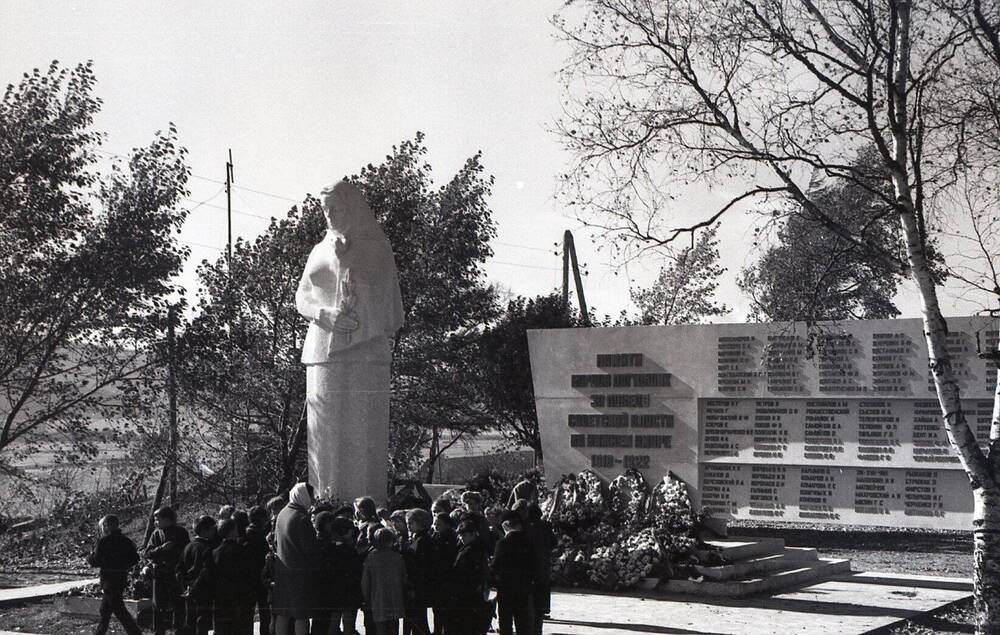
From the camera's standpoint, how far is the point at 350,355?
40.8ft

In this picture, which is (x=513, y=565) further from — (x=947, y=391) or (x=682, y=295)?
(x=682, y=295)

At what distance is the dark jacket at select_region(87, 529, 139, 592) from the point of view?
939 centimetres

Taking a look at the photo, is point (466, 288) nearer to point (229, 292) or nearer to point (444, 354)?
point (444, 354)

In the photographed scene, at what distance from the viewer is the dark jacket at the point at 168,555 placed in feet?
29.3

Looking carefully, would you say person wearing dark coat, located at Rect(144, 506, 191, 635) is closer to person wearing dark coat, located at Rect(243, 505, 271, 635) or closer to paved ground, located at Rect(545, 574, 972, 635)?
person wearing dark coat, located at Rect(243, 505, 271, 635)

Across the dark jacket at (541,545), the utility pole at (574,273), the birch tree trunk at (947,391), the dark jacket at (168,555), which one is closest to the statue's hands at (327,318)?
the dark jacket at (168,555)

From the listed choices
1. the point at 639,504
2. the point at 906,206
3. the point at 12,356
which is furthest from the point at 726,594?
the point at 12,356

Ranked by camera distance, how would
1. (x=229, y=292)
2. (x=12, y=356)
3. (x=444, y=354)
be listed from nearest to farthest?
(x=12, y=356), (x=229, y=292), (x=444, y=354)

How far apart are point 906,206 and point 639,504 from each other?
249 inches

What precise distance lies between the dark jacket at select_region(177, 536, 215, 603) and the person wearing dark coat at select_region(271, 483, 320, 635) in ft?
1.88

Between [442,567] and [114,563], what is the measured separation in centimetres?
338

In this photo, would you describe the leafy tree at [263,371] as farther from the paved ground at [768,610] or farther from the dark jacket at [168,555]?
the dark jacket at [168,555]

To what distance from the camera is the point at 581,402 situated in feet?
51.9

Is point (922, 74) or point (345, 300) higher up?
point (922, 74)
